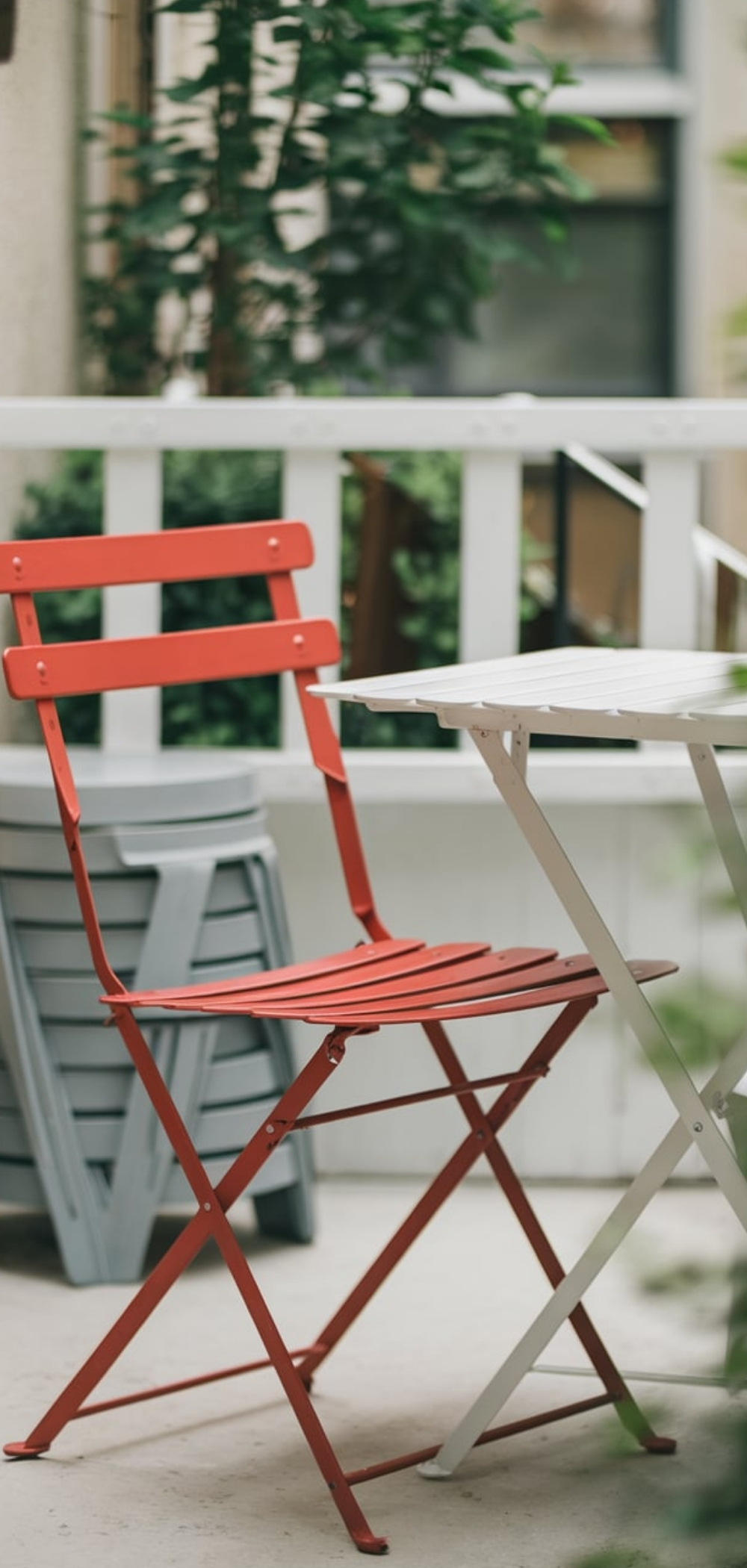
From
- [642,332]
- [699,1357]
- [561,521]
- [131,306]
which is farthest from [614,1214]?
[642,332]

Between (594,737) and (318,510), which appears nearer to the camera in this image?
(594,737)

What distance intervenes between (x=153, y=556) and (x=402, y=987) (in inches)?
25.2

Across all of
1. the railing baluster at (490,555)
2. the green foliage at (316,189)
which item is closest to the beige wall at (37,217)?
the green foliage at (316,189)

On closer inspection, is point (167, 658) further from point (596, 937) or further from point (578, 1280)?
point (578, 1280)

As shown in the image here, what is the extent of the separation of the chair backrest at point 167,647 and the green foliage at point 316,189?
6.16 ft

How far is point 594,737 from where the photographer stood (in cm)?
208

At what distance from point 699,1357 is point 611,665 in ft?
2.87

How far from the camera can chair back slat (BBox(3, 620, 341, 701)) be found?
A: 2.23 m

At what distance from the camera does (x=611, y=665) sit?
2355mm

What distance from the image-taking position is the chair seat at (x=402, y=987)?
6.62 ft

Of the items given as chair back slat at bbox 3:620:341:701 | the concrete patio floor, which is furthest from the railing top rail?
the concrete patio floor

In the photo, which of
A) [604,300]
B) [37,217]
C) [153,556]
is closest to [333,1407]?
[153,556]

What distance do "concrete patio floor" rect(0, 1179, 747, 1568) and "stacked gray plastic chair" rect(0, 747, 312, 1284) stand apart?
131 mm

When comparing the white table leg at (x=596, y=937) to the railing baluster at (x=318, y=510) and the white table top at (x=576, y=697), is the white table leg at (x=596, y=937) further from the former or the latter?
the railing baluster at (x=318, y=510)
